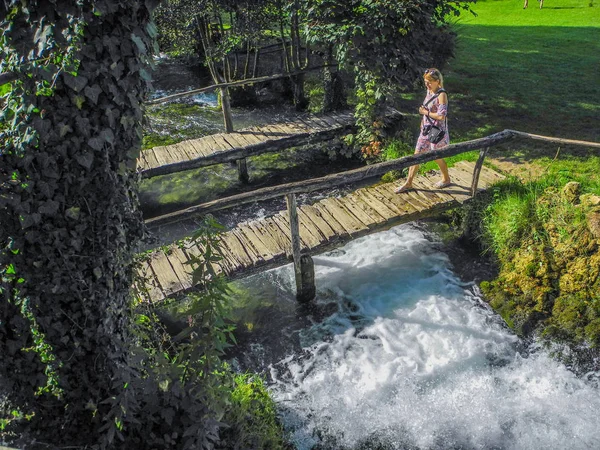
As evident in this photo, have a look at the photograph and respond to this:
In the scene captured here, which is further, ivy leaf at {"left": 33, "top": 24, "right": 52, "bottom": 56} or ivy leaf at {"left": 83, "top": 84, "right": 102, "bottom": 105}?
ivy leaf at {"left": 83, "top": 84, "right": 102, "bottom": 105}

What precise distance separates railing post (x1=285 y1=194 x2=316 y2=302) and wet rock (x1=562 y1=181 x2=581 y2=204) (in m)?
3.61

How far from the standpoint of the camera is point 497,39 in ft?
56.4

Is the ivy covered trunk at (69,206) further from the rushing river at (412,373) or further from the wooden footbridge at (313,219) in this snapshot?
the rushing river at (412,373)

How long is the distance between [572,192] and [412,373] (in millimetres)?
3389

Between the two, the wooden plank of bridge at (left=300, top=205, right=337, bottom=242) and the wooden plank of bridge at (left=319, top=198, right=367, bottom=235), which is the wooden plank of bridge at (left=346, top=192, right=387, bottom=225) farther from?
the wooden plank of bridge at (left=300, top=205, right=337, bottom=242)

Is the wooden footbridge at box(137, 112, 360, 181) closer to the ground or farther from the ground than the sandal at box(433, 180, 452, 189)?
farther from the ground

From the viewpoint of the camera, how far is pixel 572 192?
23.0 feet

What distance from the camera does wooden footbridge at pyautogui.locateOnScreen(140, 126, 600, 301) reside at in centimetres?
606

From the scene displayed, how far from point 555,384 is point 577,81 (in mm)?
9352

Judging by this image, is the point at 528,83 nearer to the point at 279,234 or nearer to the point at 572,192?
the point at 572,192

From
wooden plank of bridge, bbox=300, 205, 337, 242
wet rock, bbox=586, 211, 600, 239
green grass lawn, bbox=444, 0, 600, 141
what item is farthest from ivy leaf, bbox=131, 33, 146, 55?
green grass lawn, bbox=444, 0, 600, 141

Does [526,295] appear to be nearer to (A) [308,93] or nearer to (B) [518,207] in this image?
(B) [518,207]

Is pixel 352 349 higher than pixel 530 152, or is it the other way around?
pixel 530 152

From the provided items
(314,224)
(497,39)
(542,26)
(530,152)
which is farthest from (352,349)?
(542,26)
